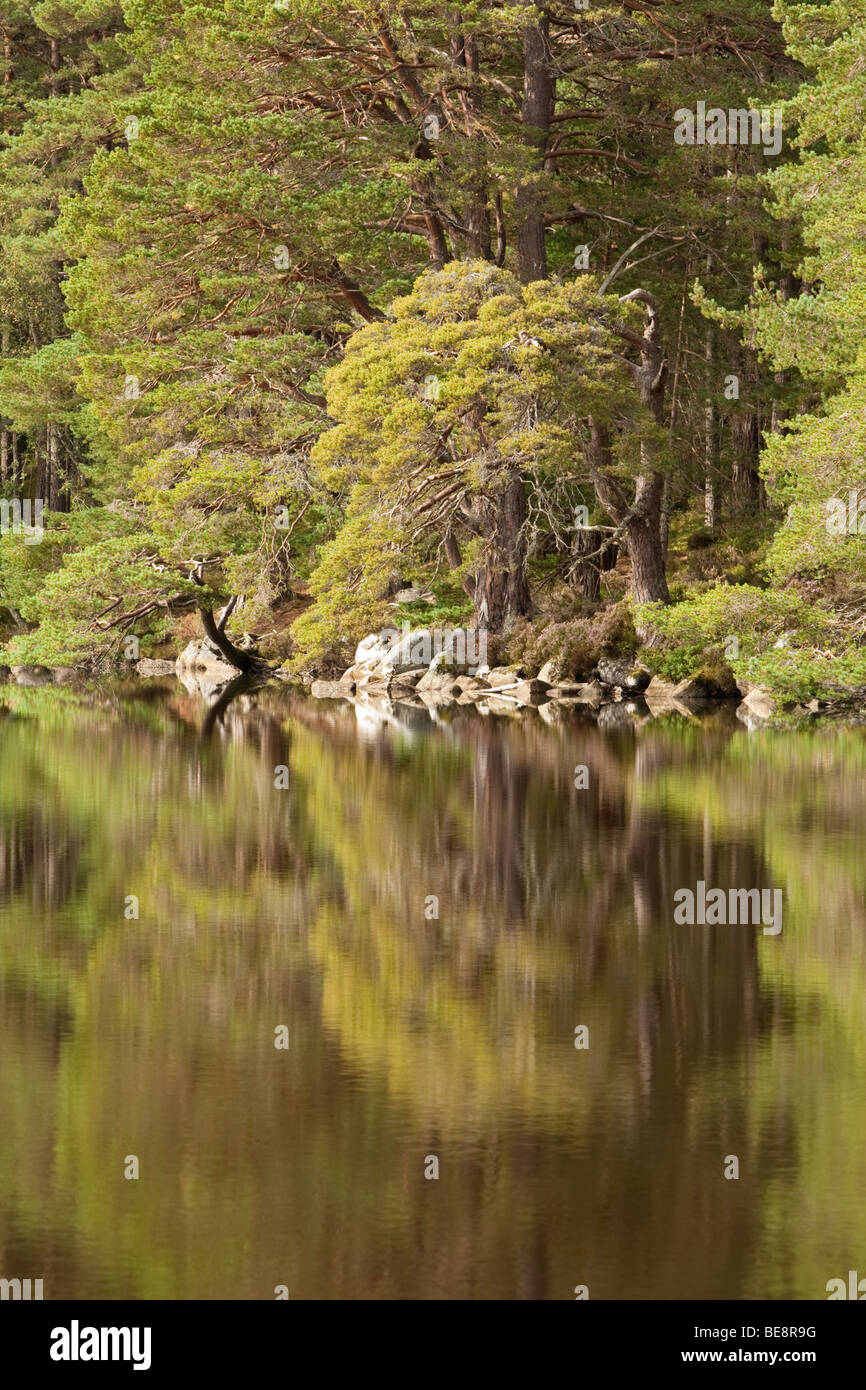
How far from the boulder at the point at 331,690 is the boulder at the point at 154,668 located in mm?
6503

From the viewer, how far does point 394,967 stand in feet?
28.5

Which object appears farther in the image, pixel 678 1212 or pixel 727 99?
pixel 727 99

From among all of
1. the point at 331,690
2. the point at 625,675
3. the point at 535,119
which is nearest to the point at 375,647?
the point at 331,690

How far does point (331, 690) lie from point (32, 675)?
9.37m

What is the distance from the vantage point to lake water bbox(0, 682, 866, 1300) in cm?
510

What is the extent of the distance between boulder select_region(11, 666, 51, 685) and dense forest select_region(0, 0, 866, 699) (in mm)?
4072

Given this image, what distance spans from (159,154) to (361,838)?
1948 cm

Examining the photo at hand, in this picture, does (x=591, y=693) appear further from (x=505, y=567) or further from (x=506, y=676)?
(x=505, y=567)

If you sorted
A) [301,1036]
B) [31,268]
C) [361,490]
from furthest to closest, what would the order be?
[31,268] < [361,490] < [301,1036]

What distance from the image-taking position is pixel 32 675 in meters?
36.8

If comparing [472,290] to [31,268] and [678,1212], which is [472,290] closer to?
[31,268]

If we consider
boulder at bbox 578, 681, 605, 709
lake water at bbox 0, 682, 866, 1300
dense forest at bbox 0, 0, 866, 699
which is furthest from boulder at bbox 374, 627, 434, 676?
lake water at bbox 0, 682, 866, 1300

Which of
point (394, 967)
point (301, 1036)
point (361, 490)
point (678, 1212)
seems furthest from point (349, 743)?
point (678, 1212)
